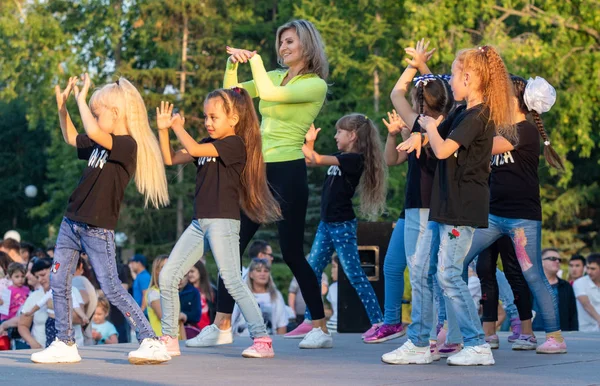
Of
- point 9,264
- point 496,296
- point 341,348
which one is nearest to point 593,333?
point 496,296

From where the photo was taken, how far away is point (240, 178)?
728cm

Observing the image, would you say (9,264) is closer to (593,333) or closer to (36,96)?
(593,333)

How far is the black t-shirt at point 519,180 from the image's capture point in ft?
25.5

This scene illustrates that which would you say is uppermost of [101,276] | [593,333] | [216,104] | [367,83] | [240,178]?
[367,83]

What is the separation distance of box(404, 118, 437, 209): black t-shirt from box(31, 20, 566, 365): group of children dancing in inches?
0.4

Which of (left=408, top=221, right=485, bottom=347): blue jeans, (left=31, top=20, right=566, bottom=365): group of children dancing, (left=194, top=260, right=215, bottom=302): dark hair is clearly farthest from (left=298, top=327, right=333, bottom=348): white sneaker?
(left=194, top=260, right=215, bottom=302): dark hair

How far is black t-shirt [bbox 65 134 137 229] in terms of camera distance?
269 inches

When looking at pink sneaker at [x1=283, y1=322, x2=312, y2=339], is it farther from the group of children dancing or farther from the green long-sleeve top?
the green long-sleeve top

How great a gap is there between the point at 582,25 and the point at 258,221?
21.0 metres

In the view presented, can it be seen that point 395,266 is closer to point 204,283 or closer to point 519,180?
point 519,180

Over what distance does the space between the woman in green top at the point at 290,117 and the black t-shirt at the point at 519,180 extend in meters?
1.36

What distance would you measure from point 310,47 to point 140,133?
60.1 inches

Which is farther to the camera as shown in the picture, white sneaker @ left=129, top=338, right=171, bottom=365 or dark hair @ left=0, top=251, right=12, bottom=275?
dark hair @ left=0, top=251, right=12, bottom=275

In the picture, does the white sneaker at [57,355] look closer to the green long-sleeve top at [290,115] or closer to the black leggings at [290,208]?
the black leggings at [290,208]
